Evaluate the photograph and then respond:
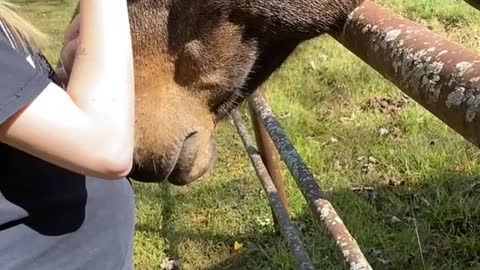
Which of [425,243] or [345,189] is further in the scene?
[345,189]

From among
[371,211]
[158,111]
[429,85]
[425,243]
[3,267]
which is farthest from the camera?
[371,211]

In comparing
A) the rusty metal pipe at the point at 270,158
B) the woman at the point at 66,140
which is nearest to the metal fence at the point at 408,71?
the woman at the point at 66,140

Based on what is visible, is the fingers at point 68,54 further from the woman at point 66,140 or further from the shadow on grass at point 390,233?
the shadow on grass at point 390,233

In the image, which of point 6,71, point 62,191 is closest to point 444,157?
point 62,191

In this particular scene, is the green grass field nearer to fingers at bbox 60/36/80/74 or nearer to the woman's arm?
fingers at bbox 60/36/80/74

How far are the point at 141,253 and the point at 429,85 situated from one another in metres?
2.29

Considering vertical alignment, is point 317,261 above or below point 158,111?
below

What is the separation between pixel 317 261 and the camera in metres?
2.89

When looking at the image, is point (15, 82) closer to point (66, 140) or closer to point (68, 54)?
point (66, 140)

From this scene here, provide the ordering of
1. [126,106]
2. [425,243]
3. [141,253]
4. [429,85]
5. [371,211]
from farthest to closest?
[141,253] → [371,211] → [425,243] → [126,106] → [429,85]

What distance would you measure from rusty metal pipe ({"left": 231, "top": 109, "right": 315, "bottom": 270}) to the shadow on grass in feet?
1.09

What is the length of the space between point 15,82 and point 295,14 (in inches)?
28.2

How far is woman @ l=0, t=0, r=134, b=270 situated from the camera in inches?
51.2

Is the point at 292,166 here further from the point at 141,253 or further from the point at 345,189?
the point at 141,253
